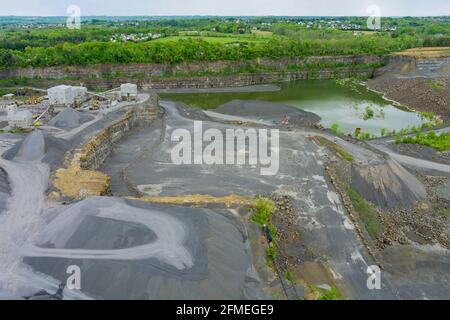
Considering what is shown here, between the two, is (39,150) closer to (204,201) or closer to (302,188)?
(204,201)

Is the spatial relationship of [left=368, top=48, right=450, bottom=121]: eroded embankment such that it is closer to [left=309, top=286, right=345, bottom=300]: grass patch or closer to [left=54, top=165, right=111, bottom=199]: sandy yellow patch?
[left=309, top=286, right=345, bottom=300]: grass patch

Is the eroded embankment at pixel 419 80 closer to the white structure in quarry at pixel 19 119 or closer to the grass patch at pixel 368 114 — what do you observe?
the grass patch at pixel 368 114

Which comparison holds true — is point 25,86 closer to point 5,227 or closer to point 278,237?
point 5,227

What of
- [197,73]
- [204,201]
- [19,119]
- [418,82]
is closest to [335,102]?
[418,82]

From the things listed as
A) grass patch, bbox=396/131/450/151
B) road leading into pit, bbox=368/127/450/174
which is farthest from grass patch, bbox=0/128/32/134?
grass patch, bbox=396/131/450/151

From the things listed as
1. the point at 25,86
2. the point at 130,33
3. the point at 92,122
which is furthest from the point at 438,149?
the point at 130,33

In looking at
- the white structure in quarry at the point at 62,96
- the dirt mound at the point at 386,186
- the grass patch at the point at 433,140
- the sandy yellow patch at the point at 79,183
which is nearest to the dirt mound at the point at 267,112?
the grass patch at the point at 433,140
